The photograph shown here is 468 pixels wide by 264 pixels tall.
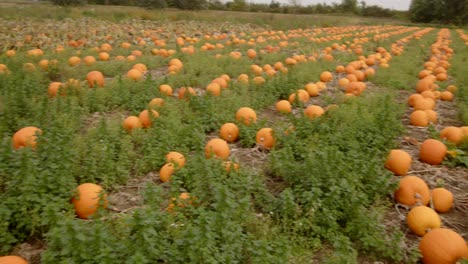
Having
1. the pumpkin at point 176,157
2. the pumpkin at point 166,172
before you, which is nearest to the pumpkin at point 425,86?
the pumpkin at point 176,157

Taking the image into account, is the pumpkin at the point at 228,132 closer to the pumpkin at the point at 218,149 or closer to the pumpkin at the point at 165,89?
the pumpkin at the point at 218,149

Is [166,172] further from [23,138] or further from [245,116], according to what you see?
[245,116]

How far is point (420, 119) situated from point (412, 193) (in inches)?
120

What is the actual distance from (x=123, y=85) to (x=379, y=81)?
6.85 m

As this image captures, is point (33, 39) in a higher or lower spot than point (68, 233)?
higher

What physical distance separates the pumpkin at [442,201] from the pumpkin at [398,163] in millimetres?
662

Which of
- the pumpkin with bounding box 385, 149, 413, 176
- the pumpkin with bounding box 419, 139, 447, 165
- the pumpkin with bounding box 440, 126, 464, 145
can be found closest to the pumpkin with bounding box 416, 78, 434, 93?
the pumpkin with bounding box 440, 126, 464, 145

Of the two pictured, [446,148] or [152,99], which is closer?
[446,148]

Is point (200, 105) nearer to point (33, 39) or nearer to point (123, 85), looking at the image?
point (123, 85)

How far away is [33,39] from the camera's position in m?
12.9

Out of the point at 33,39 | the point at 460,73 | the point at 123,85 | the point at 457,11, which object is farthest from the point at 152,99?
the point at 457,11

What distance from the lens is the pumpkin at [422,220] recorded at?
167 inches

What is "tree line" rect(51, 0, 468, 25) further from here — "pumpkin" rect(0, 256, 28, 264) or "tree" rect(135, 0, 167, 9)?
"pumpkin" rect(0, 256, 28, 264)

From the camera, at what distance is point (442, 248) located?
12.4 feet
